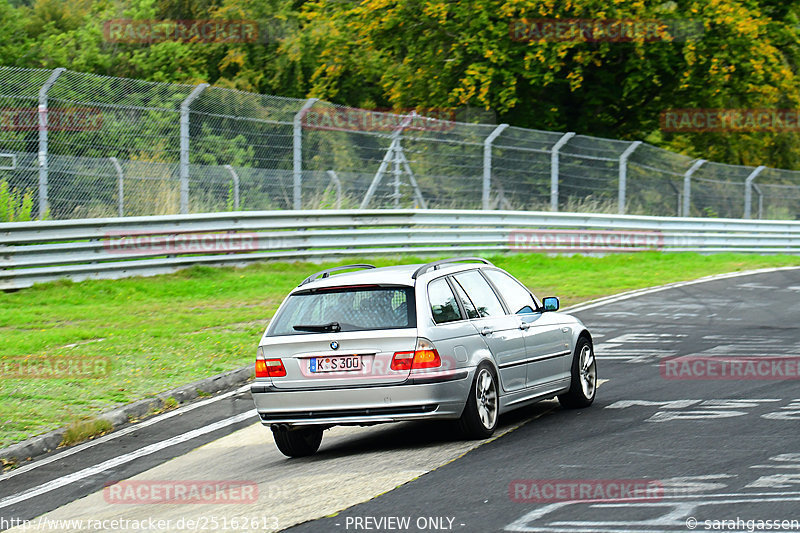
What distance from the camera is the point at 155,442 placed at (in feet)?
30.7

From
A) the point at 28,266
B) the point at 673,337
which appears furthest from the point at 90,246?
the point at 673,337

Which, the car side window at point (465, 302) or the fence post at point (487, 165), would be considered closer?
the car side window at point (465, 302)

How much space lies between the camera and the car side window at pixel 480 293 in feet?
30.3

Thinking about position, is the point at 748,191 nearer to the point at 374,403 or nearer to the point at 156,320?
the point at 156,320

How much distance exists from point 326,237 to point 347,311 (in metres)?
13.7

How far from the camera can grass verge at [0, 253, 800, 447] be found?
10680 millimetres

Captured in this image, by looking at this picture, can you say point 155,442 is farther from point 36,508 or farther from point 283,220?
point 283,220

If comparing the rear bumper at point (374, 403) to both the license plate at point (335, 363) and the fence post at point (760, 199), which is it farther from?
the fence post at point (760, 199)

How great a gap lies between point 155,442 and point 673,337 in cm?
734

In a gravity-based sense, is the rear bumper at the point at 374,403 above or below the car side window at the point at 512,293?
below

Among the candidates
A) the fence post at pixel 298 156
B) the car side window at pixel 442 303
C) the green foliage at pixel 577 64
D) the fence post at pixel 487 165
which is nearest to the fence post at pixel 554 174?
the fence post at pixel 487 165

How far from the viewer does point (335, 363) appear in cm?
838

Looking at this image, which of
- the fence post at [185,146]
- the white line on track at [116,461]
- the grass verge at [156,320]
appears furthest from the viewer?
the fence post at [185,146]

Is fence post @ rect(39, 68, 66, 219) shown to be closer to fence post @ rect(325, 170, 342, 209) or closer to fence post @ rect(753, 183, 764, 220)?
fence post @ rect(325, 170, 342, 209)
